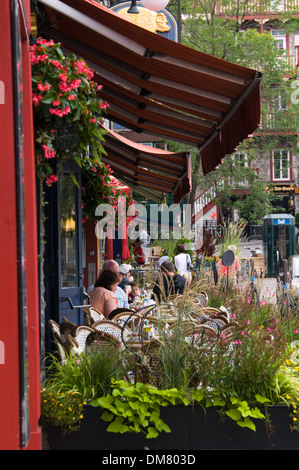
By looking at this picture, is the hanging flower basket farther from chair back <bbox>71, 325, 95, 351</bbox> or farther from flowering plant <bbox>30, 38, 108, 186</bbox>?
chair back <bbox>71, 325, 95, 351</bbox>

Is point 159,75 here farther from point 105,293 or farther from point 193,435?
point 105,293

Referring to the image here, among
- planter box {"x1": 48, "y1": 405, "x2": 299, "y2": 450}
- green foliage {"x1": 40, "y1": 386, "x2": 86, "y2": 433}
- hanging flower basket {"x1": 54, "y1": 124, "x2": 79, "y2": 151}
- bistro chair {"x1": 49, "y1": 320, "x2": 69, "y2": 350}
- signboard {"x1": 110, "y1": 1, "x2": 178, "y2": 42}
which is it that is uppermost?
signboard {"x1": 110, "y1": 1, "x2": 178, "y2": 42}

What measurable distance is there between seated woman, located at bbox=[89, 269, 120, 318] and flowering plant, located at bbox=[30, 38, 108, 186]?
3.20m

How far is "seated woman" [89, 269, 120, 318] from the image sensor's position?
309 inches

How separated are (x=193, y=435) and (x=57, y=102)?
2.56 metres

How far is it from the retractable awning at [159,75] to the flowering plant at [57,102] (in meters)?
0.45

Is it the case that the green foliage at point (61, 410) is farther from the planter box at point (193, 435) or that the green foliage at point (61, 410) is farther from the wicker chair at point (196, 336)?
the wicker chair at point (196, 336)

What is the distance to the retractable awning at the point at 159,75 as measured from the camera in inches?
195

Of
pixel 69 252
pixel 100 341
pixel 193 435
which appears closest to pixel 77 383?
pixel 100 341

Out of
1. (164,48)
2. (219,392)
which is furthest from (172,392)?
(164,48)

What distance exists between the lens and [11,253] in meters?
3.05

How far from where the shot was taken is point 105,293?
7.98 meters

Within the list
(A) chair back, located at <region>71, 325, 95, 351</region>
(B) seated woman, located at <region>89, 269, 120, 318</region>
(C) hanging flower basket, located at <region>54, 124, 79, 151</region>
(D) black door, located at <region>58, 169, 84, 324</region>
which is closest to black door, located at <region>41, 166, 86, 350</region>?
(D) black door, located at <region>58, 169, 84, 324</region>

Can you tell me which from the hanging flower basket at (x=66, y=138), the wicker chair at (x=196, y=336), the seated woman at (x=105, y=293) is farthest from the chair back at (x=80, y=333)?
the hanging flower basket at (x=66, y=138)
